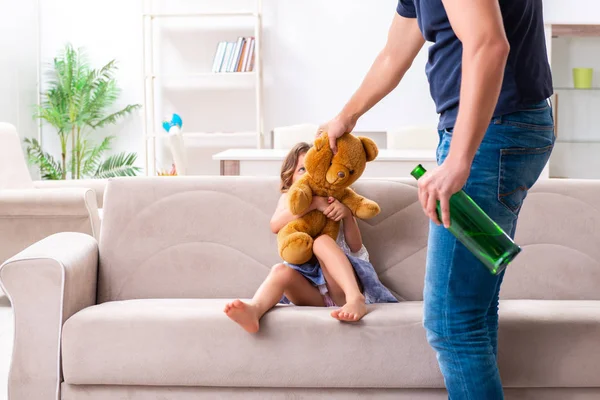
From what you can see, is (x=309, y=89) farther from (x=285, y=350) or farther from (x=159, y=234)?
(x=285, y=350)

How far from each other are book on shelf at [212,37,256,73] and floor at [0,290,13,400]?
2.89 m

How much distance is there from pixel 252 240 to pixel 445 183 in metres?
1.24

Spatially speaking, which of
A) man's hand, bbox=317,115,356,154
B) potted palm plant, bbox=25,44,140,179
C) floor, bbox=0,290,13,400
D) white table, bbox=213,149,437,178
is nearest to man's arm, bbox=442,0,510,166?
man's hand, bbox=317,115,356,154

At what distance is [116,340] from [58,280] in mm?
214

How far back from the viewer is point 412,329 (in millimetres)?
1846

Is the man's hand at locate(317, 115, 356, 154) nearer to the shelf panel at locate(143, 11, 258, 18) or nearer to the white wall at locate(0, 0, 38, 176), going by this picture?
the shelf panel at locate(143, 11, 258, 18)

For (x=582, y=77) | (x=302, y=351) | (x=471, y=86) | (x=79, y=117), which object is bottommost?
(x=302, y=351)

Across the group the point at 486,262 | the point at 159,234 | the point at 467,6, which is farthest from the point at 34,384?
the point at 467,6

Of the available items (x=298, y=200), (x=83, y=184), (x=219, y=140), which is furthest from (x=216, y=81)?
(x=298, y=200)

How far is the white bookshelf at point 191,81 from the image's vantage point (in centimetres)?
614

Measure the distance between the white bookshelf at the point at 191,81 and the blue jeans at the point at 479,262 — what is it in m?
4.86

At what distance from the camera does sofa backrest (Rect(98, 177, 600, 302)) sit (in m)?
2.28

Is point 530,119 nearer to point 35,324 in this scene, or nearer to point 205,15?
point 35,324

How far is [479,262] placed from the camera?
126cm
